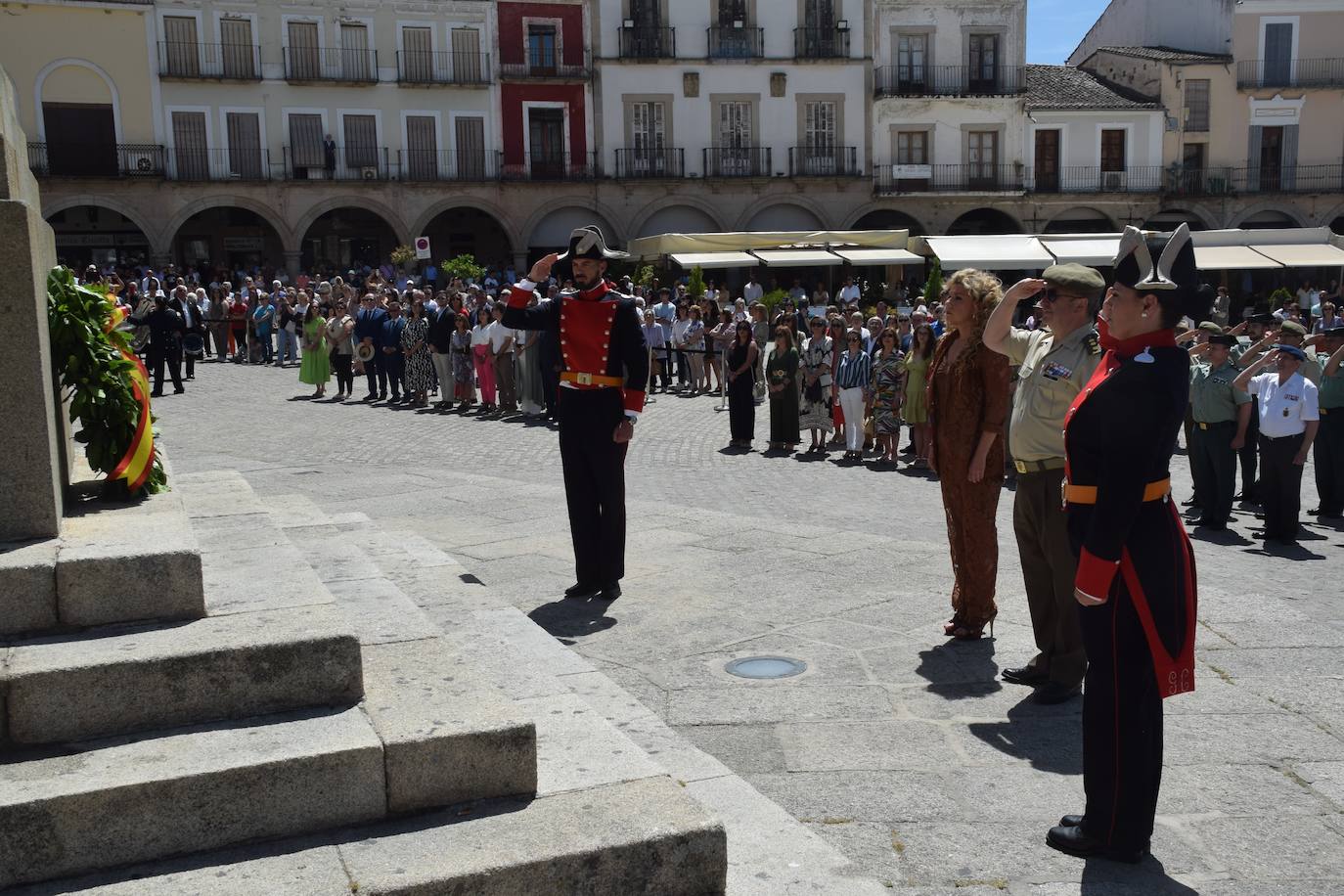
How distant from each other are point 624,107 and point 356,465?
94.6ft

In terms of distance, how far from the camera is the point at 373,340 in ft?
65.1

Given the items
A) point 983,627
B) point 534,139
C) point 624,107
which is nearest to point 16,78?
point 534,139

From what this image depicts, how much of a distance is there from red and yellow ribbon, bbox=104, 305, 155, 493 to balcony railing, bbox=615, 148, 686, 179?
3521 cm

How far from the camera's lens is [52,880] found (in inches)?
A: 121

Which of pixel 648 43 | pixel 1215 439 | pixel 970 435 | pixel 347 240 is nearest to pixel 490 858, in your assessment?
pixel 970 435

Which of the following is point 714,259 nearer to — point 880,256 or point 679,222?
point 880,256

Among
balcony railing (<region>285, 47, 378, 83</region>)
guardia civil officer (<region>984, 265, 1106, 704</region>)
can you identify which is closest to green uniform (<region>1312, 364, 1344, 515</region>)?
guardia civil officer (<region>984, 265, 1106, 704</region>)

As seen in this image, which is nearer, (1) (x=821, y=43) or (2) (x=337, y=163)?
(2) (x=337, y=163)

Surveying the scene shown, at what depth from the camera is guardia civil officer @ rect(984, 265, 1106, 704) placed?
5008 mm

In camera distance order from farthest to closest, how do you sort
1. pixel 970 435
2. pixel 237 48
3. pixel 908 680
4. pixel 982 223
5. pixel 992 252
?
pixel 982 223
pixel 237 48
pixel 992 252
pixel 970 435
pixel 908 680

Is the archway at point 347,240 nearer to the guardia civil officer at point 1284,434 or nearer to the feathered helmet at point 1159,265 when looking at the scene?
the guardia civil officer at point 1284,434

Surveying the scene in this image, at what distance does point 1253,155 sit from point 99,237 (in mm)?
36507

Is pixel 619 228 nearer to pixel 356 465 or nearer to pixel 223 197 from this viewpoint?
pixel 223 197

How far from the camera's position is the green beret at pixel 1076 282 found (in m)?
4.96
